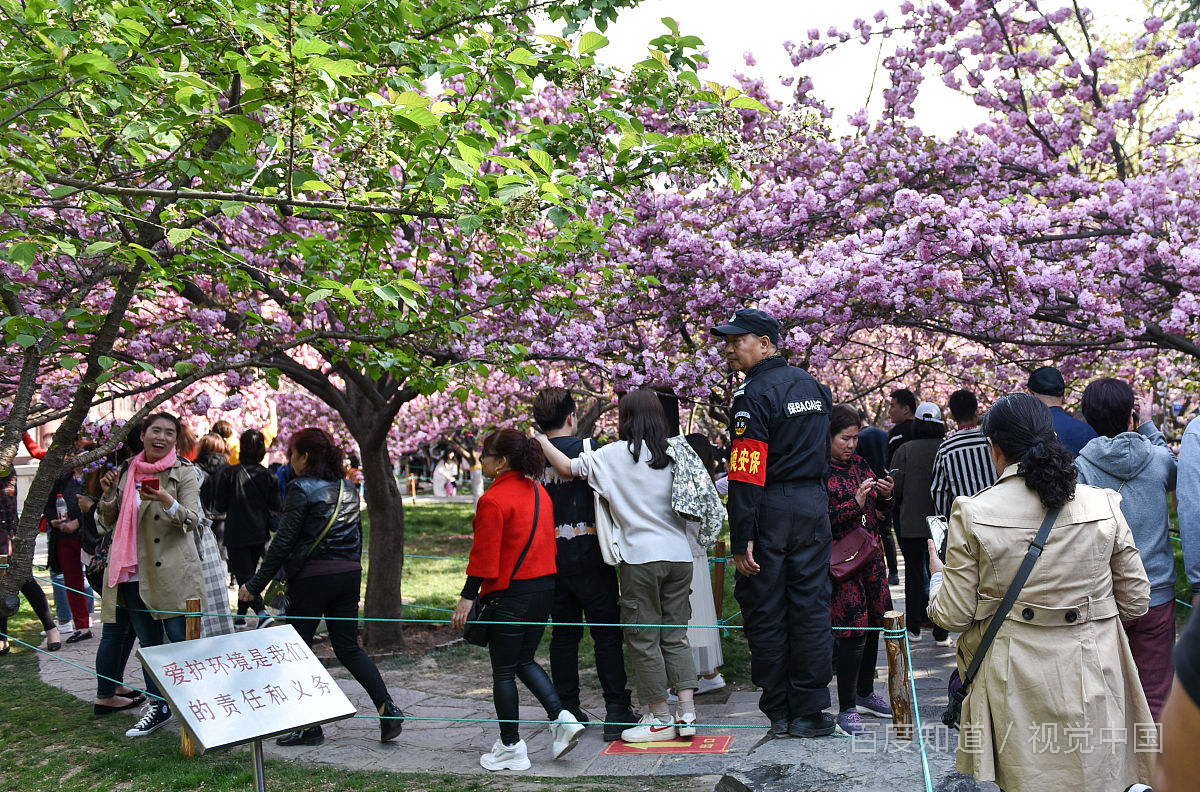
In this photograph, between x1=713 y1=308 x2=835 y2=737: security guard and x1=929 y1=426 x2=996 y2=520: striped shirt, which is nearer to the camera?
x1=713 y1=308 x2=835 y2=737: security guard

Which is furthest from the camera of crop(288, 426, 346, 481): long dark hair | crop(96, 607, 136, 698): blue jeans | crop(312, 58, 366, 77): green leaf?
crop(96, 607, 136, 698): blue jeans

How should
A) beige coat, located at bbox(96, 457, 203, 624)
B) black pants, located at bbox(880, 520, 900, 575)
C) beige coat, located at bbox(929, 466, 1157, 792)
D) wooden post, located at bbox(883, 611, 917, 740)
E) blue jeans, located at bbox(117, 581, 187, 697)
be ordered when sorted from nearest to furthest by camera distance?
1. beige coat, located at bbox(929, 466, 1157, 792)
2. wooden post, located at bbox(883, 611, 917, 740)
3. beige coat, located at bbox(96, 457, 203, 624)
4. blue jeans, located at bbox(117, 581, 187, 697)
5. black pants, located at bbox(880, 520, 900, 575)

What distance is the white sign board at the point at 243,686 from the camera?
387 centimetres

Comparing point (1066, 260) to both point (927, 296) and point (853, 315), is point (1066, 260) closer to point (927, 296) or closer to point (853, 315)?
point (927, 296)

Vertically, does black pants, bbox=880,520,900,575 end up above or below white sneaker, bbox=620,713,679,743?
above

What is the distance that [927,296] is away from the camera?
23.9 ft

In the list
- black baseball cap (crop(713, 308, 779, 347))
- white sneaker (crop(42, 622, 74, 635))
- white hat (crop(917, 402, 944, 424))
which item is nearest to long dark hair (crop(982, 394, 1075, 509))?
black baseball cap (crop(713, 308, 779, 347))

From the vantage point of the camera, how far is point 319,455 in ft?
19.6

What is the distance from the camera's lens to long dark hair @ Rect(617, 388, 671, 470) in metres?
5.66

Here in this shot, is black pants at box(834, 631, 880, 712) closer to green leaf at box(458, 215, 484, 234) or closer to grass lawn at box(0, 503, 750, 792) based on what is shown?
grass lawn at box(0, 503, 750, 792)

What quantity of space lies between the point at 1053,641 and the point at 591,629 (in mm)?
3079

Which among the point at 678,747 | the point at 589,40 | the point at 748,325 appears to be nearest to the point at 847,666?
the point at 678,747

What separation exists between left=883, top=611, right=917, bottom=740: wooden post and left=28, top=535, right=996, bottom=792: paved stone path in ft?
0.28

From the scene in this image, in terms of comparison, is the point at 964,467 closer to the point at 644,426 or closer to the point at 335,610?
the point at 644,426
